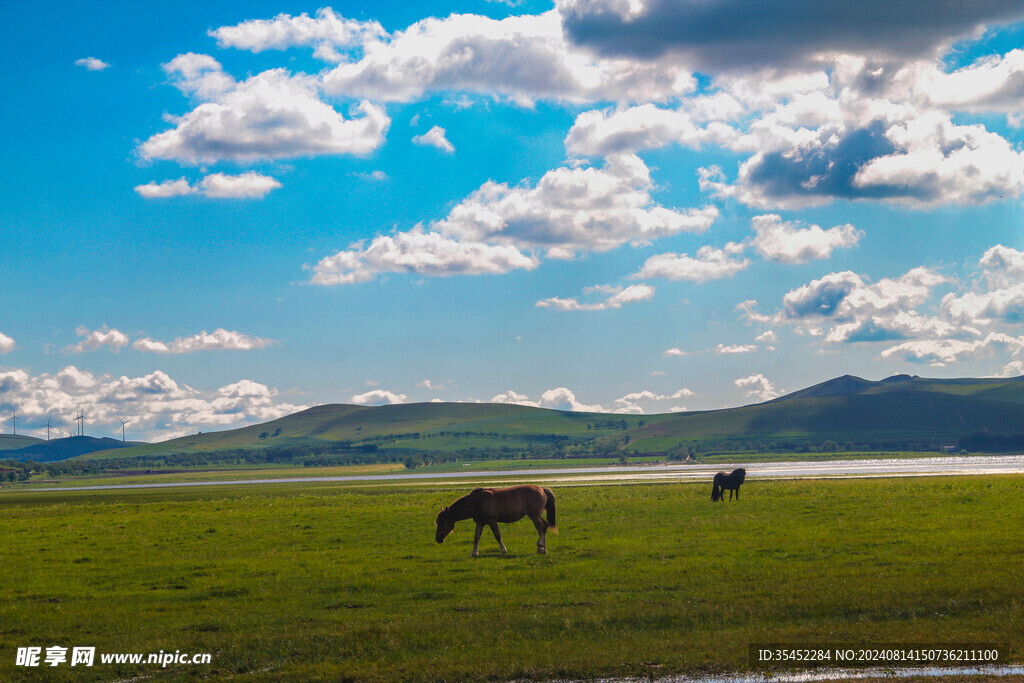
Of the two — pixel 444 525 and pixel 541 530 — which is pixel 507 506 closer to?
pixel 541 530

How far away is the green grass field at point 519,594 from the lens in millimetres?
16406

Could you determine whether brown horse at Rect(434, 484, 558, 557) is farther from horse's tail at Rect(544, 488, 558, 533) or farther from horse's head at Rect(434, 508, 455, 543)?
horse's head at Rect(434, 508, 455, 543)

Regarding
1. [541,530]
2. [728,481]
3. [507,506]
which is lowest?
[728,481]

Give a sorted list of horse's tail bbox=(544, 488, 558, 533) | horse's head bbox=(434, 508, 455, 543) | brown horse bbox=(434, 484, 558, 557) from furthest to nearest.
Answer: horse's head bbox=(434, 508, 455, 543)
horse's tail bbox=(544, 488, 558, 533)
brown horse bbox=(434, 484, 558, 557)

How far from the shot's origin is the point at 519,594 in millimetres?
21875

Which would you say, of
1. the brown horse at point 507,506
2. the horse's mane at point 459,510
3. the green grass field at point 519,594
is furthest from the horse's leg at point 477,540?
the horse's mane at point 459,510

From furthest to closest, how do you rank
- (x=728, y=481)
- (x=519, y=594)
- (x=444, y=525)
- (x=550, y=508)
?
1. (x=728, y=481)
2. (x=444, y=525)
3. (x=550, y=508)
4. (x=519, y=594)

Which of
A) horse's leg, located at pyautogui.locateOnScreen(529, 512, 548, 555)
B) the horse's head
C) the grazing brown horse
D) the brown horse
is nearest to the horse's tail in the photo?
the brown horse

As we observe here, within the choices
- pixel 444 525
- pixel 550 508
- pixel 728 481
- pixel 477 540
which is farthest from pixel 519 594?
pixel 728 481

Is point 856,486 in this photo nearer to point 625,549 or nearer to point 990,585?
point 625,549

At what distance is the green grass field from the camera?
53.8 ft

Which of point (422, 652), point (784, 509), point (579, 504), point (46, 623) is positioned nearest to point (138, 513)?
point (579, 504)

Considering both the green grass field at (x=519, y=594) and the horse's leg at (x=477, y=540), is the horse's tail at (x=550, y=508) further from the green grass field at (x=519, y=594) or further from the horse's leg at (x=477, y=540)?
the horse's leg at (x=477, y=540)

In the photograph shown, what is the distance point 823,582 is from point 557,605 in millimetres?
7272
